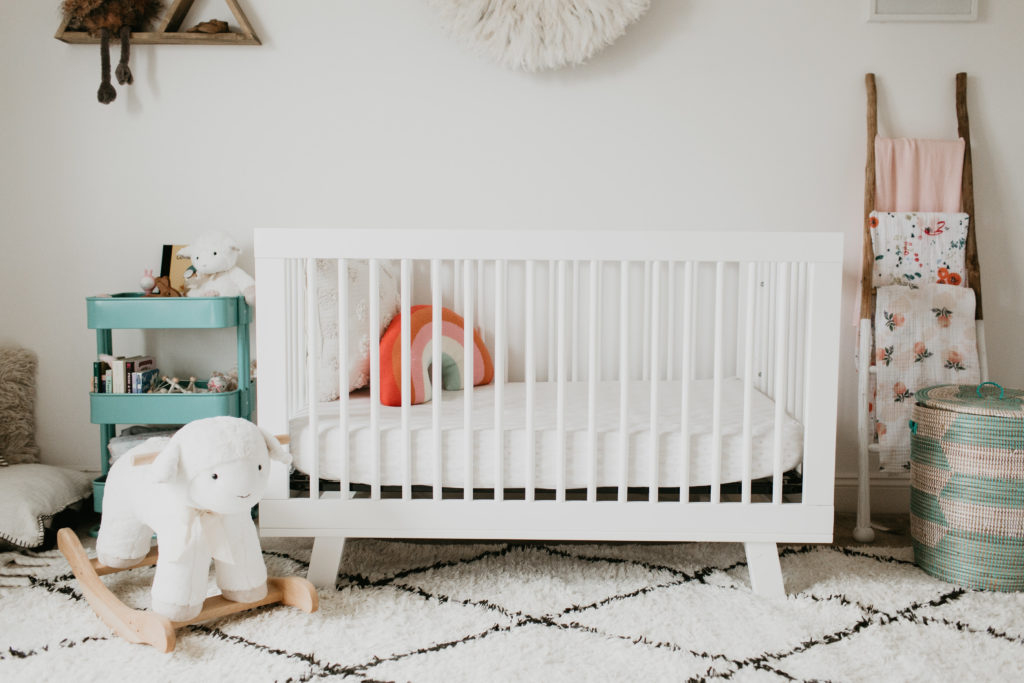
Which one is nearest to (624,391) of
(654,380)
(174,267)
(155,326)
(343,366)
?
(654,380)

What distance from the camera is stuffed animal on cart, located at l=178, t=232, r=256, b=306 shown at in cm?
204

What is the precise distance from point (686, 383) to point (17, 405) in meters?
1.93

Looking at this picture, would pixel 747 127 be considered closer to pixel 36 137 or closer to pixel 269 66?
pixel 269 66

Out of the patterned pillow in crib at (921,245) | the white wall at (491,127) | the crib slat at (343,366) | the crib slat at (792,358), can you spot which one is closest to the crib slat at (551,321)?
the white wall at (491,127)

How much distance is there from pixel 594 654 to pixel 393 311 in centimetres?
101

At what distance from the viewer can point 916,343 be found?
2033 mm

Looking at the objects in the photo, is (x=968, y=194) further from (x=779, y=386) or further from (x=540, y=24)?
(x=540, y=24)

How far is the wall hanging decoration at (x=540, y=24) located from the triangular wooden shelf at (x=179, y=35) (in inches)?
20.8

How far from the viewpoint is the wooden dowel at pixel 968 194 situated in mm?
2080

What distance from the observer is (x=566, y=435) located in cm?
153

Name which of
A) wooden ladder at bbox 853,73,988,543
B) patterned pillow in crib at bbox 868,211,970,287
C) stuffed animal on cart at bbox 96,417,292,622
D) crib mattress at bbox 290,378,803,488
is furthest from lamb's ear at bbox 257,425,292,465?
patterned pillow in crib at bbox 868,211,970,287

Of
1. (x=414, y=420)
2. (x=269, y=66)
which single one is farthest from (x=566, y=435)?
(x=269, y=66)

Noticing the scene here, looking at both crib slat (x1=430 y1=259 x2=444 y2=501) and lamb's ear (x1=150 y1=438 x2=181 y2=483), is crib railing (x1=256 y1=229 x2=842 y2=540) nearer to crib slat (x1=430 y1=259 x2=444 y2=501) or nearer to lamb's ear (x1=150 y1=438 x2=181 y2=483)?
crib slat (x1=430 y1=259 x2=444 y2=501)

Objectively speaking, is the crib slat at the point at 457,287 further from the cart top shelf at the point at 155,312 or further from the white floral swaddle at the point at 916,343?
the white floral swaddle at the point at 916,343
